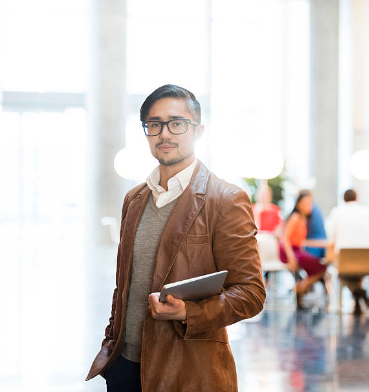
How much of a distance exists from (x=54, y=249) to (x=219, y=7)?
722 cm

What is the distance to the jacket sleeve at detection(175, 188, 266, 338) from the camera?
1.58m

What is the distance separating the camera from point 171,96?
5.63ft

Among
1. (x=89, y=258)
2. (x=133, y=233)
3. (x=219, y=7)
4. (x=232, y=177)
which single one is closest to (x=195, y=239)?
(x=133, y=233)

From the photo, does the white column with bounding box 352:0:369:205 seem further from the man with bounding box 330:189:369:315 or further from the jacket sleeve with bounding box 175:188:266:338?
the jacket sleeve with bounding box 175:188:266:338

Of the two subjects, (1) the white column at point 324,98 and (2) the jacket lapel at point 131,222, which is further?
(1) the white column at point 324,98

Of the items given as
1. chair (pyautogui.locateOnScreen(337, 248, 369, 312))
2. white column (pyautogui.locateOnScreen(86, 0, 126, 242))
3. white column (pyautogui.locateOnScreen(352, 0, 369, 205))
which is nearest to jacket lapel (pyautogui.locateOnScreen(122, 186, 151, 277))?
chair (pyautogui.locateOnScreen(337, 248, 369, 312))

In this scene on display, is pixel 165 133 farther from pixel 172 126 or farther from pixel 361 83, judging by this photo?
pixel 361 83

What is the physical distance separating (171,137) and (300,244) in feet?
18.0

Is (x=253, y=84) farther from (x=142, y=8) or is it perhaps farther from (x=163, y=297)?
(x=163, y=297)

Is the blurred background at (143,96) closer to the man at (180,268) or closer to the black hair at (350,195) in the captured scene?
the black hair at (350,195)

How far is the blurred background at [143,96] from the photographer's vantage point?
12.6m

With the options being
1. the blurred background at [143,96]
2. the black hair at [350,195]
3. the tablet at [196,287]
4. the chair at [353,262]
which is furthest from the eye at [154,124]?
the blurred background at [143,96]

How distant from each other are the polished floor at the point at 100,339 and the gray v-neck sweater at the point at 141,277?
235cm

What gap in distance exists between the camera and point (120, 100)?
41.3ft
